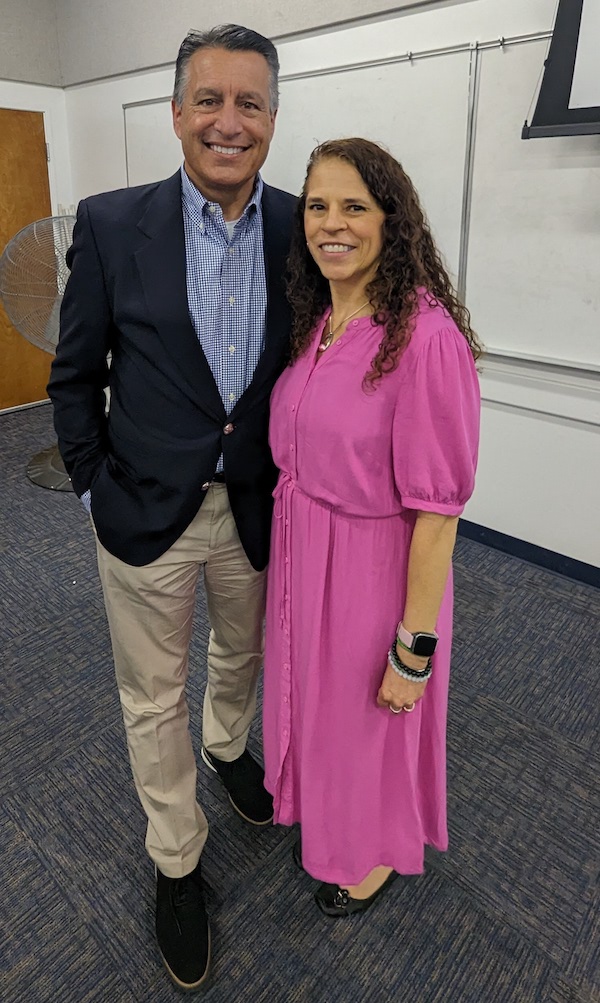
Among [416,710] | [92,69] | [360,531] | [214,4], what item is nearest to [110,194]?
[360,531]

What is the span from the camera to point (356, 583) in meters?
1.14

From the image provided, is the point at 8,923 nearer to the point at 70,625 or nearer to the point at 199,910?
the point at 199,910

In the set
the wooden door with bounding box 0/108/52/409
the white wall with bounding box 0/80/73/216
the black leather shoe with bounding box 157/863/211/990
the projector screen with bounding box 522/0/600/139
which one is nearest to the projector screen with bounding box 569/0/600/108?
the projector screen with bounding box 522/0/600/139

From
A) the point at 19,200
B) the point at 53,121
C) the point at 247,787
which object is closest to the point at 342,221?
the point at 247,787

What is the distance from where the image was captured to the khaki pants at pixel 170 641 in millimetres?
1246

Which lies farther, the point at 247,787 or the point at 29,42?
the point at 29,42

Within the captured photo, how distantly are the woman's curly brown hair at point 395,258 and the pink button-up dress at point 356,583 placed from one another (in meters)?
0.02

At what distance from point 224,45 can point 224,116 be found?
110mm

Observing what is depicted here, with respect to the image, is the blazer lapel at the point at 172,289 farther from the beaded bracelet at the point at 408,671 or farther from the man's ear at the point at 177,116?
the beaded bracelet at the point at 408,671

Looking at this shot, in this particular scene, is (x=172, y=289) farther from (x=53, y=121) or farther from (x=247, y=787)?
(x=53, y=121)

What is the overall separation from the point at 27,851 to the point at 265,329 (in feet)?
4.23

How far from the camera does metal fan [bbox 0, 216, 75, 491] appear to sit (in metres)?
3.06

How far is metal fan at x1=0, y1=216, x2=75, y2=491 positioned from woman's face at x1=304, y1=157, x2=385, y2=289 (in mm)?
2337

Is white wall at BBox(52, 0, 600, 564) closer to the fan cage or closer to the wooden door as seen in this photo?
the fan cage
